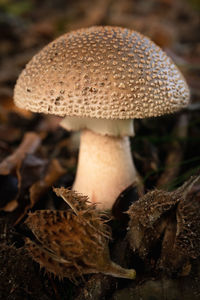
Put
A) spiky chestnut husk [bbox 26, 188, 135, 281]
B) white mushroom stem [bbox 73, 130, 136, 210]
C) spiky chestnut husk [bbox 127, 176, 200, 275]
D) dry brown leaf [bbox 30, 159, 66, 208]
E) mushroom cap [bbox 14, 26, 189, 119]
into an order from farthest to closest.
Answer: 1. white mushroom stem [bbox 73, 130, 136, 210]
2. dry brown leaf [bbox 30, 159, 66, 208]
3. mushroom cap [bbox 14, 26, 189, 119]
4. spiky chestnut husk [bbox 127, 176, 200, 275]
5. spiky chestnut husk [bbox 26, 188, 135, 281]

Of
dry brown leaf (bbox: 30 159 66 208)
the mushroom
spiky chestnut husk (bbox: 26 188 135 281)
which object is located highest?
the mushroom

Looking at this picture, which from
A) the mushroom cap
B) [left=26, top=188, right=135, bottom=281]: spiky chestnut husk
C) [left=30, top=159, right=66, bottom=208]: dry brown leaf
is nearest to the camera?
[left=26, top=188, right=135, bottom=281]: spiky chestnut husk

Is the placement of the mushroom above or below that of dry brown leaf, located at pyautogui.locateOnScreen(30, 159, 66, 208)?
above

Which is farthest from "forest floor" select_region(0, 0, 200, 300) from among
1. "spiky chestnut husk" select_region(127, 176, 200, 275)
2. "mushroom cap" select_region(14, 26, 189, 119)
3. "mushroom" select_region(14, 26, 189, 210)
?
"mushroom cap" select_region(14, 26, 189, 119)

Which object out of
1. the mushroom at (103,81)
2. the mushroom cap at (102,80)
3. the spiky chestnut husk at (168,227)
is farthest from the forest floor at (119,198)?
the mushroom cap at (102,80)

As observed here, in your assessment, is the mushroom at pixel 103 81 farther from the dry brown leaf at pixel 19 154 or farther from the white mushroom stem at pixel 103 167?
the dry brown leaf at pixel 19 154

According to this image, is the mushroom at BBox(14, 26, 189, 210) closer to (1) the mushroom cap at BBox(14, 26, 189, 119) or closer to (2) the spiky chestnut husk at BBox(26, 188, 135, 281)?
(1) the mushroom cap at BBox(14, 26, 189, 119)

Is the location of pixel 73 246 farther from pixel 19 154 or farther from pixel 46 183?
pixel 19 154
